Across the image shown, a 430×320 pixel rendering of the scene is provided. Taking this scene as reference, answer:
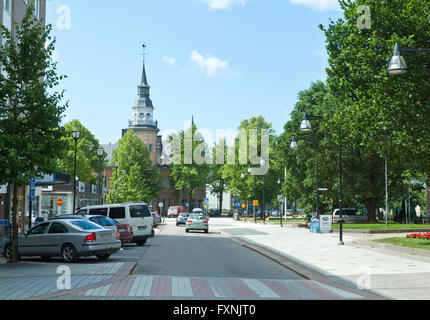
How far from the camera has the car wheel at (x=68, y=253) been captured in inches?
687

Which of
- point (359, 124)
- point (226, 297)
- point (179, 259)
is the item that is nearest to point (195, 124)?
point (359, 124)

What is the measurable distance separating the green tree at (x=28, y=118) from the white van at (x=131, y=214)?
333 inches

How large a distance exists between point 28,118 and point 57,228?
3.91 metres

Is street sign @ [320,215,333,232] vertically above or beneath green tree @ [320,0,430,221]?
beneath

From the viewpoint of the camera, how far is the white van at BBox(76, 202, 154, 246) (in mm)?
25500

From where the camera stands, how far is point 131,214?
25.7 metres

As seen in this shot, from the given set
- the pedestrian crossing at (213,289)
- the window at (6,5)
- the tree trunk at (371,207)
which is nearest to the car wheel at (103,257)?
the pedestrian crossing at (213,289)

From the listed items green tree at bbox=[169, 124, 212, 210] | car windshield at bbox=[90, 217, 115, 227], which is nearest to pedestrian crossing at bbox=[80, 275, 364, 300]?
car windshield at bbox=[90, 217, 115, 227]

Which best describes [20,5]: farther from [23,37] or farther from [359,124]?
[359,124]

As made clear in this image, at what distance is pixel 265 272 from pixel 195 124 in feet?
271

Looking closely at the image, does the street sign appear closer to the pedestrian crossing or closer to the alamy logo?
the alamy logo

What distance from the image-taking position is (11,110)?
16.8 meters

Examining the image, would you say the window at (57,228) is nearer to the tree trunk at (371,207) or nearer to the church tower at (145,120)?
the tree trunk at (371,207)

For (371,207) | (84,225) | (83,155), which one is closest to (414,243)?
(84,225)
